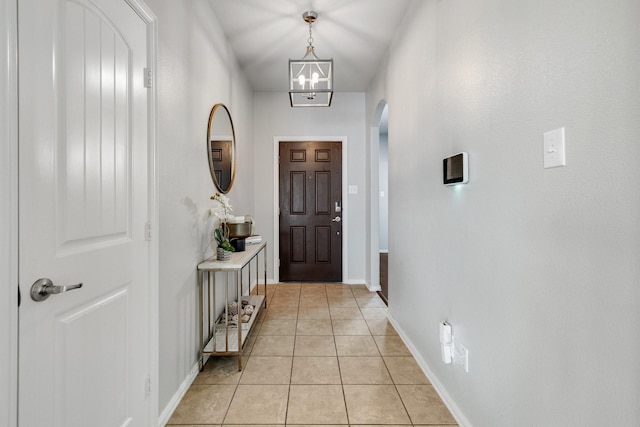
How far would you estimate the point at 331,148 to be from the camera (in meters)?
4.34

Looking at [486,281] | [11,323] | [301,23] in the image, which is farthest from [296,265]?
[11,323]

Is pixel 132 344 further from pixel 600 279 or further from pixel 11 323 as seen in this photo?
pixel 600 279

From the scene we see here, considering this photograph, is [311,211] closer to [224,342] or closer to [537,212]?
[224,342]

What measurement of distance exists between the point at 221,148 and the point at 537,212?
7.66ft

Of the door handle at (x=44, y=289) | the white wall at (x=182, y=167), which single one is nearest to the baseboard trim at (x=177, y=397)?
the white wall at (x=182, y=167)

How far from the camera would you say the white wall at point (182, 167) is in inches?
65.0

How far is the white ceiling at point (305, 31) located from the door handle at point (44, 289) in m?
2.29

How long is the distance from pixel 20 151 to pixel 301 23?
2364 millimetres

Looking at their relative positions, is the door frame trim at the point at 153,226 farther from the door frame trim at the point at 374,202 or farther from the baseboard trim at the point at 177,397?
the door frame trim at the point at 374,202

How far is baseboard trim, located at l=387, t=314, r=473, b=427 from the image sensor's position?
1595 mm

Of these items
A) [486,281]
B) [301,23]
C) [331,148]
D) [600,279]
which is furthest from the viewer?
[331,148]

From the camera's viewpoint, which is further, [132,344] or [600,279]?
[132,344]

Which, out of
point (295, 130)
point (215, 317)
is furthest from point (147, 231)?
point (295, 130)

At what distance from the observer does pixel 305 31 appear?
276 centimetres
